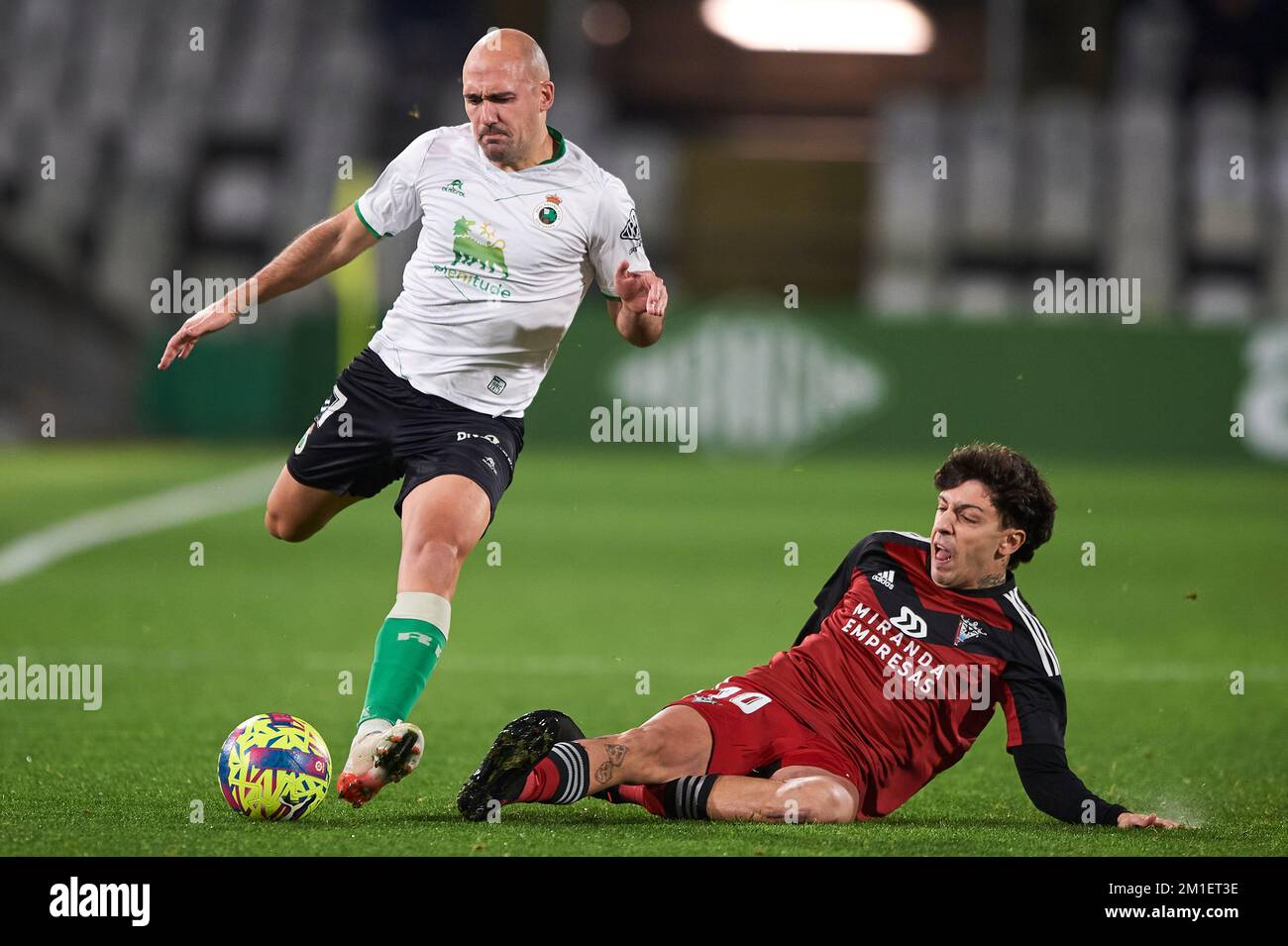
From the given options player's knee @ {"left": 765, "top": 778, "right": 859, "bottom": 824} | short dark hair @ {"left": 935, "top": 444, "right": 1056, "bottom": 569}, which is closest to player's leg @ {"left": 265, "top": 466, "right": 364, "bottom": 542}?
player's knee @ {"left": 765, "top": 778, "right": 859, "bottom": 824}

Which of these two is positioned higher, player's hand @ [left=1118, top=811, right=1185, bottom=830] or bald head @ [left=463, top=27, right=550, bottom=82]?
bald head @ [left=463, top=27, right=550, bottom=82]

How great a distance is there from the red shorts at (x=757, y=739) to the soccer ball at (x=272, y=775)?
3.20 feet

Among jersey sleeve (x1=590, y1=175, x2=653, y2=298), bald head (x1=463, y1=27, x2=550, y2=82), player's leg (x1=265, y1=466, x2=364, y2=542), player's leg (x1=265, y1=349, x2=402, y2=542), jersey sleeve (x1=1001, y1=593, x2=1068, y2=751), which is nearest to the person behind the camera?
jersey sleeve (x1=1001, y1=593, x2=1068, y2=751)

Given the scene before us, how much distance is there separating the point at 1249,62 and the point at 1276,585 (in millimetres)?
16225

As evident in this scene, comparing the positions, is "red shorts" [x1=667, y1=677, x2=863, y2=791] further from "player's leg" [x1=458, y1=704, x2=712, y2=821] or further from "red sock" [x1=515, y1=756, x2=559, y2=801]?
"red sock" [x1=515, y1=756, x2=559, y2=801]

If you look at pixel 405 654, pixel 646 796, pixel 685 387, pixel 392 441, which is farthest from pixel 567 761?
pixel 685 387

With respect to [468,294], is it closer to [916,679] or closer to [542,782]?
[542,782]

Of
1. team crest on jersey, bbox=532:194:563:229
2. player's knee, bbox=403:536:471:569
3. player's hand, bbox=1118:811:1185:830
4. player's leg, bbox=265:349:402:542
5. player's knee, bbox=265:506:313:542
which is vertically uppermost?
team crest on jersey, bbox=532:194:563:229

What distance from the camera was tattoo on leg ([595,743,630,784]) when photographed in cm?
458

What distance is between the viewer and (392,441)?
5.28 meters

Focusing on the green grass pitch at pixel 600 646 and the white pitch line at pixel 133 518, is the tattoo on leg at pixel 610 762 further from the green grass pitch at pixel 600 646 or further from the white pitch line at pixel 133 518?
the white pitch line at pixel 133 518

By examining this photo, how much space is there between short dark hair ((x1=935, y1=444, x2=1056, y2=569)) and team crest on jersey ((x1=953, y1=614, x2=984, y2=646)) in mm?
242

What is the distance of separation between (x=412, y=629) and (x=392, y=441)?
0.82m

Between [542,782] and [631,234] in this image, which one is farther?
[631,234]
